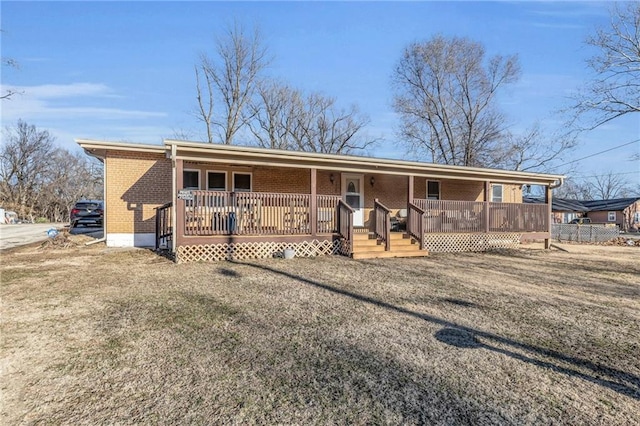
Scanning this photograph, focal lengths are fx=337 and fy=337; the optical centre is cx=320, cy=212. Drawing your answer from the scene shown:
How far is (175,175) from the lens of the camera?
8.83 metres

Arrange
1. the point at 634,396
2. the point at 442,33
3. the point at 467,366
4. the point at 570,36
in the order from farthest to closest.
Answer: the point at 442,33
the point at 570,36
the point at 467,366
the point at 634,396

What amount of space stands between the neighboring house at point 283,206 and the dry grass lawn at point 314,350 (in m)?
2.49

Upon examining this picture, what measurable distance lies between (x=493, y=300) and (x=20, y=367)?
20.5 feet

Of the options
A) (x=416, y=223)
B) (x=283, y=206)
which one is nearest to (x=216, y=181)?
(x=283, y=206)

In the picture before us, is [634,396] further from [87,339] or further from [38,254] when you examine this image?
[38,254]

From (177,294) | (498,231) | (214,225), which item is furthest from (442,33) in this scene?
(177,294)

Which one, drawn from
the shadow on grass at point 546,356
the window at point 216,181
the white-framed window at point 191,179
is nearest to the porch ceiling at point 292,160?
the white-framed window at point 191,179

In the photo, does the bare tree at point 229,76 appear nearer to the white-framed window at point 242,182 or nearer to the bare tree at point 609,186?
the white-framed window at point 242,182

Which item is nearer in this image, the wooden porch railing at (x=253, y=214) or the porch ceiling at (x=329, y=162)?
the wooden porch railing at (x=253, y=214)

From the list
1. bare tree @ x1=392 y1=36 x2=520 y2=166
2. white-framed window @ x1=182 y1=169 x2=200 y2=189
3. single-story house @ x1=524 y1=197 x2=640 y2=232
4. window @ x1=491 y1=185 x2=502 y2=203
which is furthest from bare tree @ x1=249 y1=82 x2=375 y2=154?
single-story house @ x1=524 y1=197 x2=640 y2=232

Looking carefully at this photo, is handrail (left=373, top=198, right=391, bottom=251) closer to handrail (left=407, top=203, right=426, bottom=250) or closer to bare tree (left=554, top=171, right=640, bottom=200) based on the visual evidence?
handrail (left=407, top=203, right=426, bottom=250)

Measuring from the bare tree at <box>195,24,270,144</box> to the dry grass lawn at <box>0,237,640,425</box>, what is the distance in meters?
23.2

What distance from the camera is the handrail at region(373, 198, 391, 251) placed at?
34.5 feet

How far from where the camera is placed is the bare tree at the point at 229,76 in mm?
28141
